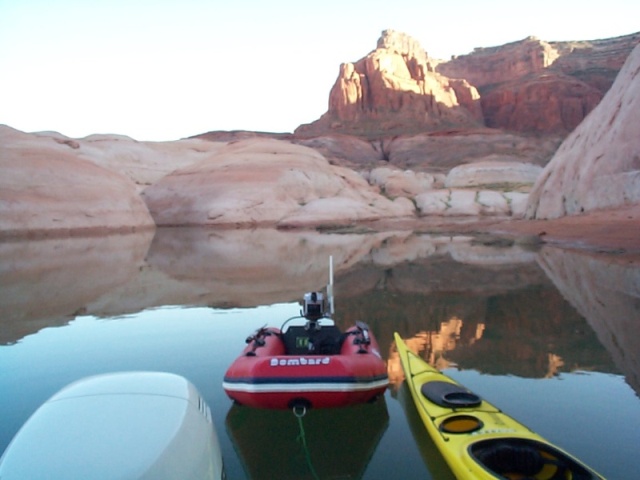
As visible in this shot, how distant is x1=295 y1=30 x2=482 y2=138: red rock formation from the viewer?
262 ft

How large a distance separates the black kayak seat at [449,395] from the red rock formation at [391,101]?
2884 inches

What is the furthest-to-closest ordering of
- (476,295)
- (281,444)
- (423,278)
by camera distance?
(423,278)
(476,295)
(281,444)

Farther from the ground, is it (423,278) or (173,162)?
(173,162)

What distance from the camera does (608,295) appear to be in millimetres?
10531

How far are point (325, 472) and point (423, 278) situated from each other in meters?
9.65

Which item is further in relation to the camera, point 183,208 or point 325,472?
point 183,208

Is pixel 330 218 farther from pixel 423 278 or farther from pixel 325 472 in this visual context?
pixel 325 472

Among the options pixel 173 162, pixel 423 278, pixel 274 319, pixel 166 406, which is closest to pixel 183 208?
pixel 173 162

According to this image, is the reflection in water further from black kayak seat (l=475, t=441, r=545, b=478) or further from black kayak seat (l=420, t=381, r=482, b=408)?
black kayak seat (l=475, t=441, r=545, b=478)

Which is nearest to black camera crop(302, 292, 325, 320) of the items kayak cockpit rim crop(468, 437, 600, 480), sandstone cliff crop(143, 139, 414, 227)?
kayak cockpit rim crop(468, 437, 600, 480)

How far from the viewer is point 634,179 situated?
760 inches

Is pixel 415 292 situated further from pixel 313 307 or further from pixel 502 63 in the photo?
pixel 502 63

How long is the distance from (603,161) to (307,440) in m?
20.4

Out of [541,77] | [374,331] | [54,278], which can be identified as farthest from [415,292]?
[541,77]
